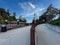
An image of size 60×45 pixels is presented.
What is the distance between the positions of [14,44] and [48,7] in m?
0.59

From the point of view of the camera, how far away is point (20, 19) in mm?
700

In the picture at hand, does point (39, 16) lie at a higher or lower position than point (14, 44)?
higher

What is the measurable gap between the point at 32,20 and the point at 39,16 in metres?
0.05

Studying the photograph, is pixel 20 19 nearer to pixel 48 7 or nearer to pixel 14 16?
pixel 14 16

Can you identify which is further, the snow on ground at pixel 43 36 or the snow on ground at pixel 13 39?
the snow on ground at pixel 13 39

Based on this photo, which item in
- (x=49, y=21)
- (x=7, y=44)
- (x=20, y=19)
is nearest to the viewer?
(x=49, y=21)

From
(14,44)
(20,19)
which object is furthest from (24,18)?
(14,44)

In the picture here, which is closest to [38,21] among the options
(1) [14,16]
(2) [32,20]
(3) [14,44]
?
(2) [32,20]

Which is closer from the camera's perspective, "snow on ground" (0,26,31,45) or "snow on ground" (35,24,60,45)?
"snow on ground" (35,24,60,45)

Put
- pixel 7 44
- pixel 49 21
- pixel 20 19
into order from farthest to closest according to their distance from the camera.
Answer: pixel 7 44 < pixel 20 19 < pixel 49 21

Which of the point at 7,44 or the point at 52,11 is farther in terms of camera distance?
the point at 7,44

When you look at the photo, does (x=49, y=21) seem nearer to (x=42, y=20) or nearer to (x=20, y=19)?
(x=42, y=20)

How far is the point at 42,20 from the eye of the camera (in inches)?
24.7

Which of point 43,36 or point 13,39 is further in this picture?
point 43,36
